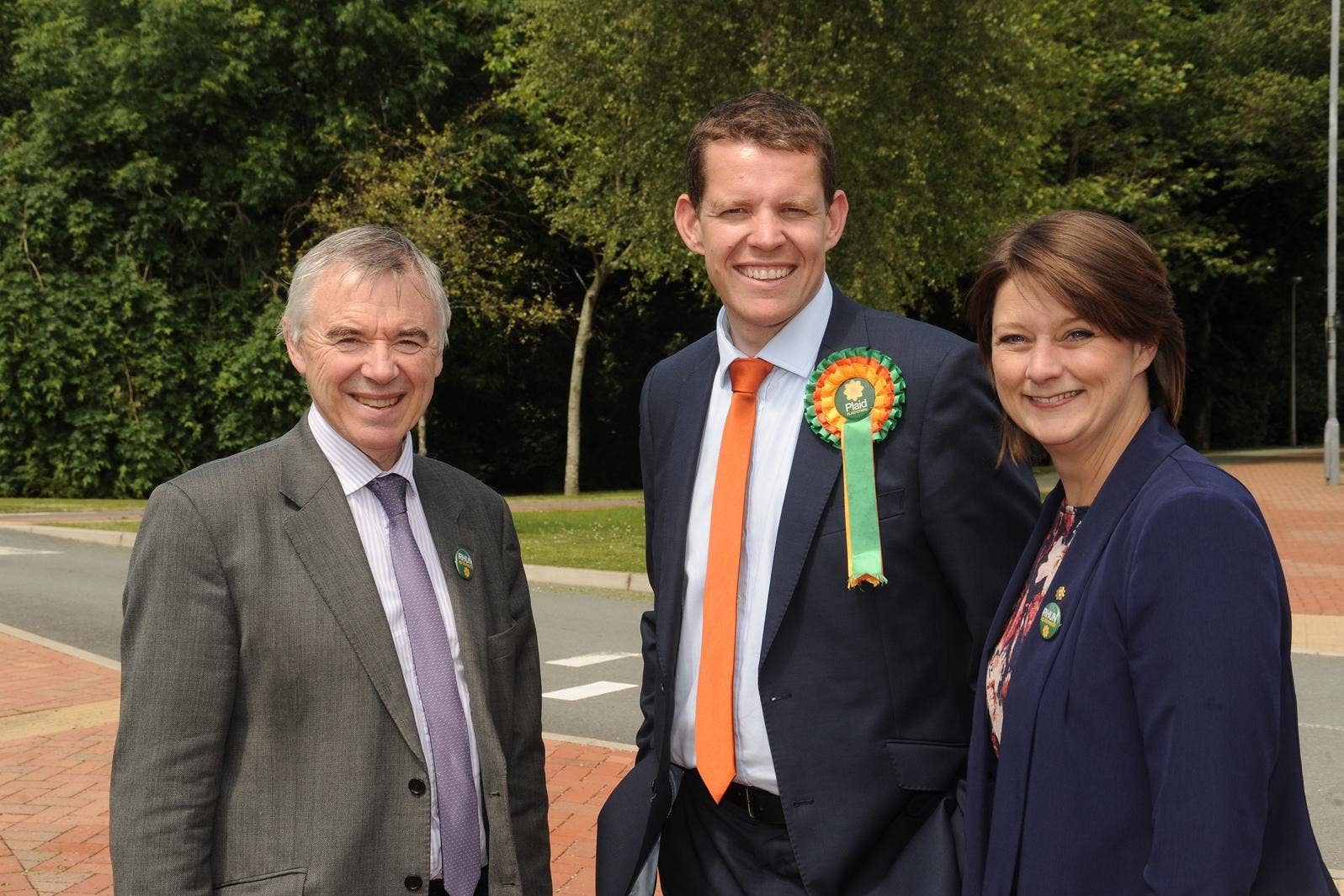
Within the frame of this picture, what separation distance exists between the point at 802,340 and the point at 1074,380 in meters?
0.68

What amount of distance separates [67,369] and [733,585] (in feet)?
79.4

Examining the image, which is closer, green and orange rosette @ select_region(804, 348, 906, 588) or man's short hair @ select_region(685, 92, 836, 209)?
green and orange rosette @ select_region(804, 348, 906, 588)

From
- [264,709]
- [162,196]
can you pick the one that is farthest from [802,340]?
[162,196]

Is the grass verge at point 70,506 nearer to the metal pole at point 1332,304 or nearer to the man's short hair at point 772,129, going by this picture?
the man's short hair at point 772,129

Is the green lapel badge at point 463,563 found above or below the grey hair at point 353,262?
below

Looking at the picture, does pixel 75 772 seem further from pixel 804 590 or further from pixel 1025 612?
pixel 1025 612

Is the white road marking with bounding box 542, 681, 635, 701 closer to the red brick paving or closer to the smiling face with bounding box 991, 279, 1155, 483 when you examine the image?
the red brick paving

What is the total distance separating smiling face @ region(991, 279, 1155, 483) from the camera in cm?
206

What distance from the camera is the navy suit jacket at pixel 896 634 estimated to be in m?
2.34

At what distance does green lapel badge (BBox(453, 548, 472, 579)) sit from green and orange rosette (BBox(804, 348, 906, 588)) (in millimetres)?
747

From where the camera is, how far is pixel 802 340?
2.61 meters

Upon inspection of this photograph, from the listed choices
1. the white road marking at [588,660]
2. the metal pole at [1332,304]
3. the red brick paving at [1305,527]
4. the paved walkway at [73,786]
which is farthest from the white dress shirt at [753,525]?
the metal pole at [1332,304]

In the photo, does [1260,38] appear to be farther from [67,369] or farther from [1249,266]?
[67,369]

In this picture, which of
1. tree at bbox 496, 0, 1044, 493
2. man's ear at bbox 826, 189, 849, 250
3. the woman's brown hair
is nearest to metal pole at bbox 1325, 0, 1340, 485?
tree at bbox 496, 0, 1044, 493
